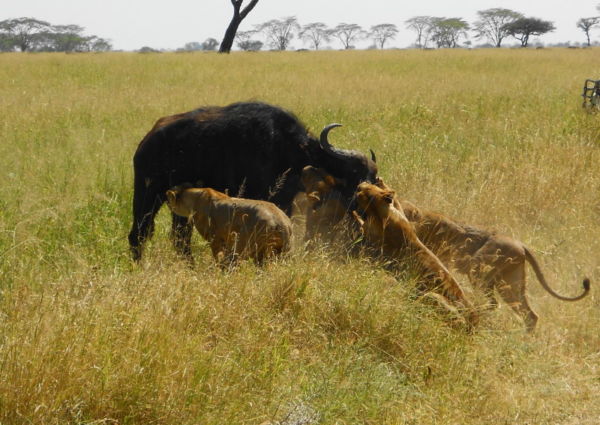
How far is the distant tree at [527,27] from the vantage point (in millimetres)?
59219

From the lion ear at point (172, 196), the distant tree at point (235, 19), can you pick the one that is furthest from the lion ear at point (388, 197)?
the distant tree at point (235, 19)

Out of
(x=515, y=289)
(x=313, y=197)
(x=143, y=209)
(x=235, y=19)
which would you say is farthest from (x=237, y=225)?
(x=235, y=19)

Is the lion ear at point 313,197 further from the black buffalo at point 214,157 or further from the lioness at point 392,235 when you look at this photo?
the lioness at point 392,235

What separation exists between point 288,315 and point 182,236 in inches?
93.6

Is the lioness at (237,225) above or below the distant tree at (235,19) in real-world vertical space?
below

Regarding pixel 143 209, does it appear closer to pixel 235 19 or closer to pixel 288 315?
pixel 288 315

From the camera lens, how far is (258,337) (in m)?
4.35

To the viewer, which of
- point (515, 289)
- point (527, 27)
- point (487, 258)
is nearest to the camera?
point (515, 289)

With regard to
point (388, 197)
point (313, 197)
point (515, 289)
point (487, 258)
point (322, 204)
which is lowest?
point (515, 289)

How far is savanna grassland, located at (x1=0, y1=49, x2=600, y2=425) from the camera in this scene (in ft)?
11.8

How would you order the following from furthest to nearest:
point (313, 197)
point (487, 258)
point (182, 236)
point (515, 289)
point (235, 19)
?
point (235, 19) → point (182, 236) → point (313, 197) → point (487, 258) → point (515, 289)

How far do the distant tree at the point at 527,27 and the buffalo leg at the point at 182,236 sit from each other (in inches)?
2296

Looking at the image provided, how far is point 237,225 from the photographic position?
19.3 ft

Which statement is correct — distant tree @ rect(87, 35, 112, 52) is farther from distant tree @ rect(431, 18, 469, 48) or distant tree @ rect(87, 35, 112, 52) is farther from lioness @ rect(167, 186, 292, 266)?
lioness @ rect(167, 186, 292, 266)
